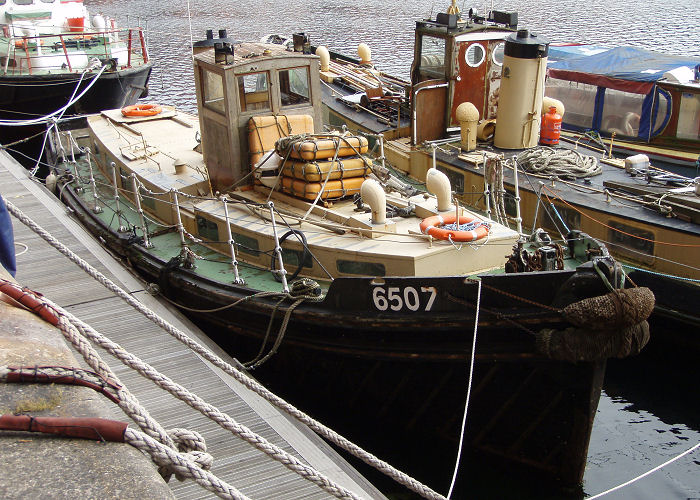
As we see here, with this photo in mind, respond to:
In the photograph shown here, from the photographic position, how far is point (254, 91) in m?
9.98

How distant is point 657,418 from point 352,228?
16.8ft

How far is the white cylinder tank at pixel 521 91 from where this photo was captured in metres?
11.9

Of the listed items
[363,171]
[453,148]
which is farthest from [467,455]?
[453,148]

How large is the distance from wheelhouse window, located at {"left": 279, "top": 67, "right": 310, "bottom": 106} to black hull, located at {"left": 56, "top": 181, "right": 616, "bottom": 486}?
2.94m

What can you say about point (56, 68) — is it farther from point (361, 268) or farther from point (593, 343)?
point (593, 343)

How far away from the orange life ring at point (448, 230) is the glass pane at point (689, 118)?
7.48 metres

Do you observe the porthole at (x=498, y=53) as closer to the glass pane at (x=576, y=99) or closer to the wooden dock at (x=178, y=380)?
the glass pane at (x=576, y=99)

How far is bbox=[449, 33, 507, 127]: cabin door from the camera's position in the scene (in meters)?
12.9

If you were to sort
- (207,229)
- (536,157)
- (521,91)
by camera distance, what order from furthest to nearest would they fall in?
1. (521,91)
2. (536,157)
3. (207,229)

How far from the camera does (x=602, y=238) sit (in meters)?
10.8

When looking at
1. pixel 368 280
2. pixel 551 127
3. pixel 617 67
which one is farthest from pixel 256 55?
pixel 617 67

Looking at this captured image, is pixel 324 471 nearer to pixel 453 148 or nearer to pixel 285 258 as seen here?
pixel 285 258

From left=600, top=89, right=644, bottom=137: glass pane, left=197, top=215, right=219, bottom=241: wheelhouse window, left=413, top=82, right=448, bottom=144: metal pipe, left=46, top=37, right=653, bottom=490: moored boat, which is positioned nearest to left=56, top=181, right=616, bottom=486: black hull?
left=46, top=37, right=653, bottom=490: moored boat

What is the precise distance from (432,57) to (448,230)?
20.7 ft
